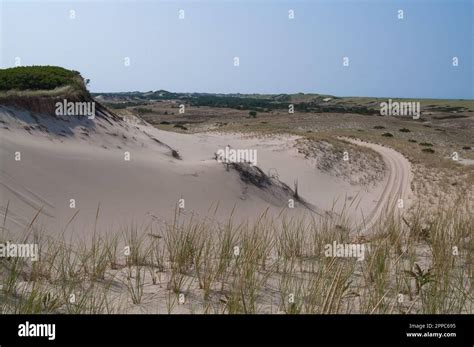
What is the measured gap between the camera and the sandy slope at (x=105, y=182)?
31.3ft

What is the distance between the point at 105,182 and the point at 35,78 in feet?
21.4

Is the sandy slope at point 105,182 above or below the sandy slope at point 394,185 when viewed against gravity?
above
